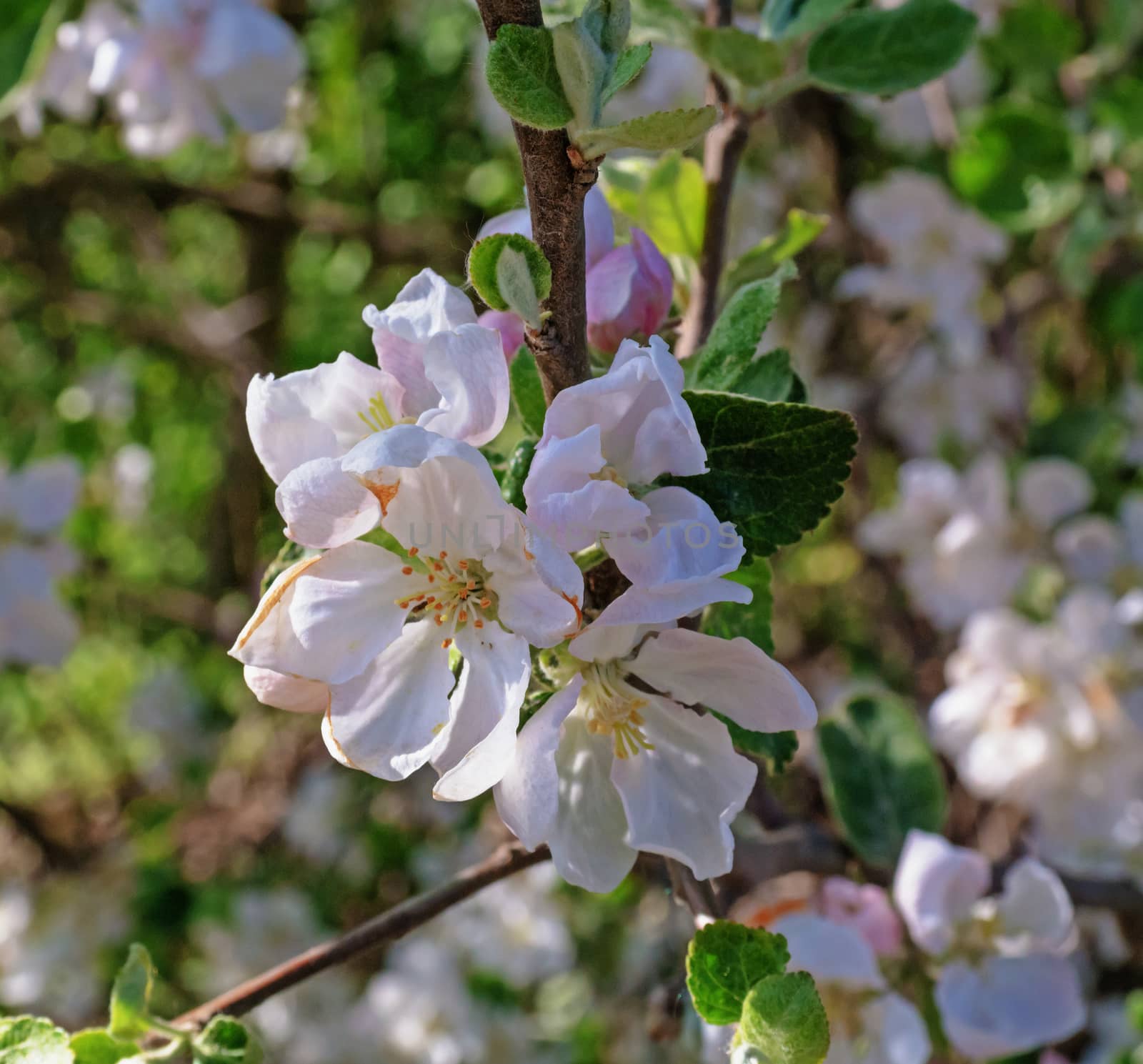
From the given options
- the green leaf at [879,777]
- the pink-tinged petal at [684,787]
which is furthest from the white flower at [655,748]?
the green leaf at [879,777]

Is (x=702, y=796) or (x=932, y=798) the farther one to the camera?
(x=932, y=798)

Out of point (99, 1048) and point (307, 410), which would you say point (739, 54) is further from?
point (99, 1048)

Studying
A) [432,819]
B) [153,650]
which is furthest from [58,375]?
[432,819]

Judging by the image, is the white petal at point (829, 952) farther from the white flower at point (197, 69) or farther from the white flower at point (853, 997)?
the white flower at point (197, 69)

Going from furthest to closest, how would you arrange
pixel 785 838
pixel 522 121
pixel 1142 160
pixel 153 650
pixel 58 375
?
pixel 153 650
pixel 58 375
pixel 1142 160
pixel 785 838
pixel 522 121

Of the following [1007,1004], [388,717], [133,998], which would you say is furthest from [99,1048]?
[1007,1004]

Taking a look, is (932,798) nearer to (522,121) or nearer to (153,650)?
(522,121)
